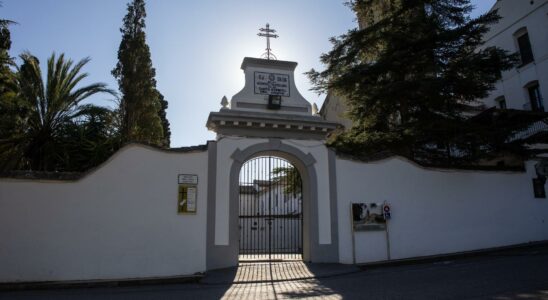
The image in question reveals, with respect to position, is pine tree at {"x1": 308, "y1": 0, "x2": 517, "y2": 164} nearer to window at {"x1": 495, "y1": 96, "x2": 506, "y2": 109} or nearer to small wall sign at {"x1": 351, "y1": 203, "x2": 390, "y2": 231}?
small wall sign at {"x1": 351, "y1": 203, "x2": 390, "y2": 231}

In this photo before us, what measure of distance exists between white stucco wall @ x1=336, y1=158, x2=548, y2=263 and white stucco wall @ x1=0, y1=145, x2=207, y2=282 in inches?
176

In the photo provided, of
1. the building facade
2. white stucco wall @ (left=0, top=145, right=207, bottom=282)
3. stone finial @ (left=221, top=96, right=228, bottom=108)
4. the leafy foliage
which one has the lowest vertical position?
white stucco wall @ (left=0, top=145, right=207, bottom=282)

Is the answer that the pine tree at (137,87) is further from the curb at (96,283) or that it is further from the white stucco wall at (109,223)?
the curb at (96,283)

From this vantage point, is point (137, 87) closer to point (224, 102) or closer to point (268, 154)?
point (224, 102)

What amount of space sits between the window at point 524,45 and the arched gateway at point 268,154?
61.4 feet

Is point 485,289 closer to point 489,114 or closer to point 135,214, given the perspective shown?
point 135,214

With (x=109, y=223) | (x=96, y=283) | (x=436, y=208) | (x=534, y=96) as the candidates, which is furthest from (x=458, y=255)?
(x=534, y=96)

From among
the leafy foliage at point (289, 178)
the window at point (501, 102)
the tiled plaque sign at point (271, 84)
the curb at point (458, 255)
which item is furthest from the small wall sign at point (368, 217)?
the window at point (501, 102)

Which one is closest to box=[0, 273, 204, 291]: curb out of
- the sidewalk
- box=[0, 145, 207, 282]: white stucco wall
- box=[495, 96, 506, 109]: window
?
box=[0, 145, 207, 282]: white stucco wall

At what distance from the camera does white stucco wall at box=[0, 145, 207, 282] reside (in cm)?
899

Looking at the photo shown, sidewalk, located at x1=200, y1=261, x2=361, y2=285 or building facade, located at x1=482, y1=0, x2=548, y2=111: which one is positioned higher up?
building facade, located at x1=482, y1=0, x2=548, y2=111

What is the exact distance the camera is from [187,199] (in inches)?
406

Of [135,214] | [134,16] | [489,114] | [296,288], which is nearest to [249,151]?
[135,214]

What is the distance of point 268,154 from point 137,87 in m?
9.17
